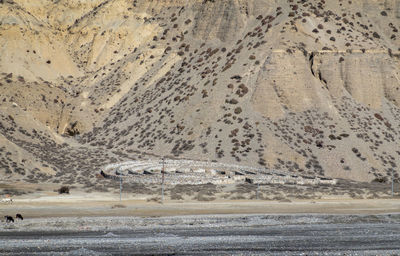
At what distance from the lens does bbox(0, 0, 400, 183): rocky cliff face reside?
6350 centimetres

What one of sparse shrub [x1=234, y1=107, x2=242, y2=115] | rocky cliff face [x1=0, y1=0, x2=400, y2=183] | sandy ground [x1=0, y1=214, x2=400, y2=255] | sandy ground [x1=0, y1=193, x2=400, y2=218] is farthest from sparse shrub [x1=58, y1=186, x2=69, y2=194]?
sparse shrub [x1=234, y1=107, x2=242, y2=115]

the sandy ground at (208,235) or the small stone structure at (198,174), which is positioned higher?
the small stone structure at (198,174)

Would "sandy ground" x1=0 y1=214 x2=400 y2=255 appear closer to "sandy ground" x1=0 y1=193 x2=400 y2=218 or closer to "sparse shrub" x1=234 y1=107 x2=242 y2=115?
"sandy ground" x1=0 y1=193 x2=400 y2=218

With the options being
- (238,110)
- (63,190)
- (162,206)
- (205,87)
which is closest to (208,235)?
(162,206)

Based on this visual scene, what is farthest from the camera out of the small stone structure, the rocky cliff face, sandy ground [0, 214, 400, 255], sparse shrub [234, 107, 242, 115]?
sparse shrub [234, 107, 242, 115]

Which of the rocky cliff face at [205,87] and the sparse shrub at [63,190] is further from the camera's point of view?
the rocky cliff face at [205,87]

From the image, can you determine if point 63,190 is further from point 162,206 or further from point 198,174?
point 198,174

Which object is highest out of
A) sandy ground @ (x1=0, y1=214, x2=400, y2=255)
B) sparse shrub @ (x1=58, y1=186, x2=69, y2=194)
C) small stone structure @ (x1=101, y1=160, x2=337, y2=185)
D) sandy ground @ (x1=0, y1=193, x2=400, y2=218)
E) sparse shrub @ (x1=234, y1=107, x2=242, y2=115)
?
sparse shrub @ (x1=234, y1=107, x2=242, y2=115)

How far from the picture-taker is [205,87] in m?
76.1

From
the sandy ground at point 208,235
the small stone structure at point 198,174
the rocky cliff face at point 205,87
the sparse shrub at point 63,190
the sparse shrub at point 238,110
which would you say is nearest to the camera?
the sandy ground at point 208,235

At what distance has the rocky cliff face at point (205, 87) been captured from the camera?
63.5 metres

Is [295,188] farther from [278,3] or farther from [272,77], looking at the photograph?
[278,3]

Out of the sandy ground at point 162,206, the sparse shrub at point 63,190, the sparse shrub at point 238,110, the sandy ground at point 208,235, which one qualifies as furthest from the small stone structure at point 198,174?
the sandy ground at point 208,235

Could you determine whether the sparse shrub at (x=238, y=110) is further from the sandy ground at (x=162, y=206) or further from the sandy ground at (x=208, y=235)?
the sandy ground at (x=208, y=235)
